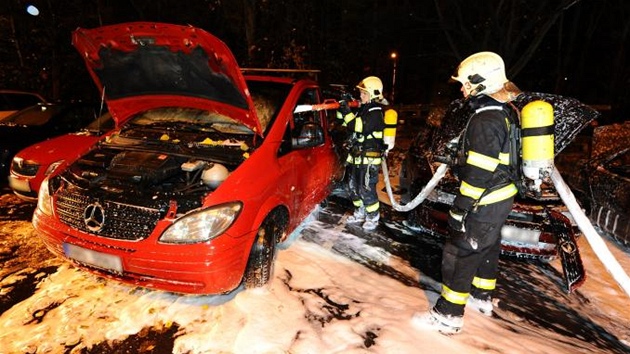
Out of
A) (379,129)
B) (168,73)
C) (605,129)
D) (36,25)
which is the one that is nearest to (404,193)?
(379,129)

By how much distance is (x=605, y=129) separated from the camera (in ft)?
17.8

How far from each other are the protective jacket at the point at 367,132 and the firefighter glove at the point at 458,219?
88.8 inches

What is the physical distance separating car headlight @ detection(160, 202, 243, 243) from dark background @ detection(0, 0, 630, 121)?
33.7 feet

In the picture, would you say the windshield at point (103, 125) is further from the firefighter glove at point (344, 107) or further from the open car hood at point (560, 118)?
the open car hood at point (560, 118)

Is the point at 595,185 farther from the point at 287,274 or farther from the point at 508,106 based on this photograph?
the point at 287,274

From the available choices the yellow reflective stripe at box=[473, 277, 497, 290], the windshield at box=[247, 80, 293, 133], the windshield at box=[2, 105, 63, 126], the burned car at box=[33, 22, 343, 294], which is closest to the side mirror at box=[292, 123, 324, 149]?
the burned car at box=[33, 22, 343, 294]

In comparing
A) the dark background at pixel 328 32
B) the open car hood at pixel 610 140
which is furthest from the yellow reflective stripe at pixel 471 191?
the dark background at pixel 328 32

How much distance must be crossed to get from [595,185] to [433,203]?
2.47 meters

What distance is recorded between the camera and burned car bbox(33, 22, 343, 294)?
2727 mm

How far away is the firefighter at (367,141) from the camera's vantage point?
16.2 feet

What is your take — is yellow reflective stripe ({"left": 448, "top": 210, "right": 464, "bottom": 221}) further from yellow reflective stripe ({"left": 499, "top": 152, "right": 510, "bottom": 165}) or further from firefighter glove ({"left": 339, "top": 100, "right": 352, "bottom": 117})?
firefighter glove ({"left": 339, "top": 100, "right": 352, "bottom": 117})

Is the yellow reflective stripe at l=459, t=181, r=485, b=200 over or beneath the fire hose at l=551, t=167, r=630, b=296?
over

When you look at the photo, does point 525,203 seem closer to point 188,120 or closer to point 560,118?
point 560,118

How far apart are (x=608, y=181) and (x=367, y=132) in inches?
123
